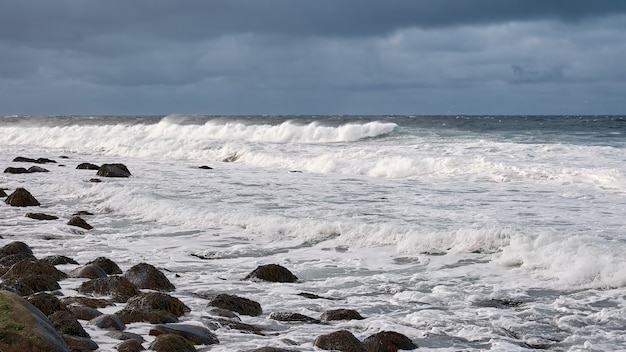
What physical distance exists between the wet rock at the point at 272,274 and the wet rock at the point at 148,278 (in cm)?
103

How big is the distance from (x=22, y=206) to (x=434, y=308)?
32.5ft

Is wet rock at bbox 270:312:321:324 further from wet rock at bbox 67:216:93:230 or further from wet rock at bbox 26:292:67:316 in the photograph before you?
wet rock at bbox 67:216:93:230

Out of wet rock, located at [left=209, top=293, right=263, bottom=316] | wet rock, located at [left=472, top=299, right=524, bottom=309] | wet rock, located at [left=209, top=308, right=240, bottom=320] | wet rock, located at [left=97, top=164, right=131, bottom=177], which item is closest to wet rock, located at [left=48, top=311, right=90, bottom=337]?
wet rock, located at [left=209, top=308, right=240, bottom=320]

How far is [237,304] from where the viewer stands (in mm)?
6898

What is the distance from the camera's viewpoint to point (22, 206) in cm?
1420

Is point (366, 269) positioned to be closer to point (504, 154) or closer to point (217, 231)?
point (217, 231)

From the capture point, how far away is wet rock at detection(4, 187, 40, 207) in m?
14.2

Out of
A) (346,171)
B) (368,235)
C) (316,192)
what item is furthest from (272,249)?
(346,171)

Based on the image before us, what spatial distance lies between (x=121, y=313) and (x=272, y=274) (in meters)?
2.35

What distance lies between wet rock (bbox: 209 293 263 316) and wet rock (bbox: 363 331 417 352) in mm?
1413

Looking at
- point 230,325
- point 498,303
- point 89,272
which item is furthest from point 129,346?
point 498,303

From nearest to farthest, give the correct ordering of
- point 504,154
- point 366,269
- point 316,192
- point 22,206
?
1. point 366,269
2. point 22,206
3. point 316,192
4. point 504,154

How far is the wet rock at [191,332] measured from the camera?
575 cm

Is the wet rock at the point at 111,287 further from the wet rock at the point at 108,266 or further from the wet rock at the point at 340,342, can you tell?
the wet rock at the point at 340,342
